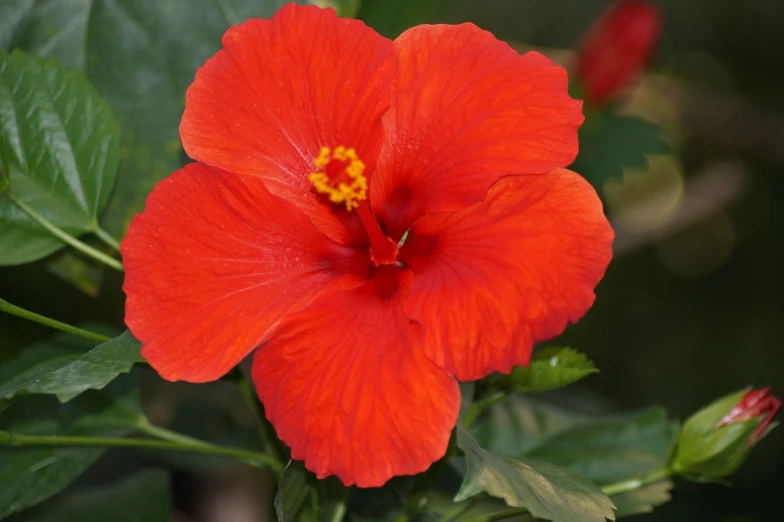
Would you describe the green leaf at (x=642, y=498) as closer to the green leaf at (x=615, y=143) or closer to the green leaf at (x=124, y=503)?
the green leaf at (x=124, y=503)

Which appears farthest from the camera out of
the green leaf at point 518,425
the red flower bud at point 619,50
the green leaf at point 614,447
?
the red flower bud at point 619,50

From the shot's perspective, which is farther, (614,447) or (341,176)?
(614,447)

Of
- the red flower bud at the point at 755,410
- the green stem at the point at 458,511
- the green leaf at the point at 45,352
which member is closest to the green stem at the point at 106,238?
the green leaf at the point at 45,352

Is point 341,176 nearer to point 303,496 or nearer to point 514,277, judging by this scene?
point 514,277

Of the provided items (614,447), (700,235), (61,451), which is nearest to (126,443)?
(61,451)

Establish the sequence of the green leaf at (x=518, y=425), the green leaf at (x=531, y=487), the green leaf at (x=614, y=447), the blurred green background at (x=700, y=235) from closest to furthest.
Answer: the green leaf at (x=531, y=487), the green leaf at (x=614, y=447), the green leaf at (x=518, y=425), the blurred green background at (x=700, y=235)

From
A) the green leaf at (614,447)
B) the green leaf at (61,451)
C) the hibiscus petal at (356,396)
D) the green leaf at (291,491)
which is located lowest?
the green leaf at (614,447)
